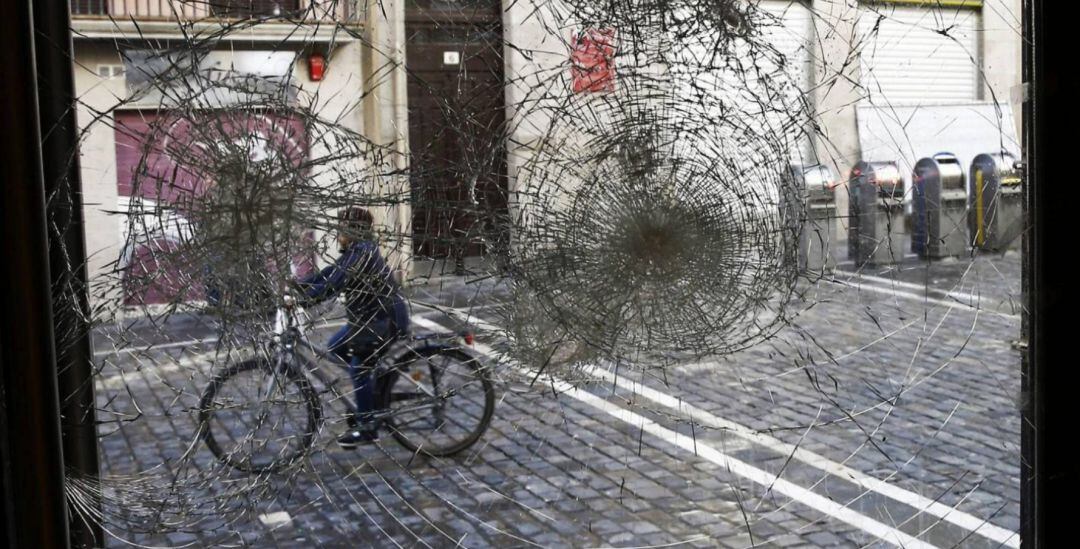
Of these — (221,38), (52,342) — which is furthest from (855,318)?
(52,342)

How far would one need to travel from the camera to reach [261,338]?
1.14 meters

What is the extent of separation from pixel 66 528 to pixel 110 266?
1.16ft

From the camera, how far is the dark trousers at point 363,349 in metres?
1.19

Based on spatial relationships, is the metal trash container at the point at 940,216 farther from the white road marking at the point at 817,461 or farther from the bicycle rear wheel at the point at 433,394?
the bicycle rear wheel at the point at 433,394

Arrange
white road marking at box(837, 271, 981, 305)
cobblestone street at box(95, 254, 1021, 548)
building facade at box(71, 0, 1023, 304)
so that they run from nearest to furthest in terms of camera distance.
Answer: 1. building facade at box(71, 0, 1023, 304)
2. cobblestone street at box(95, 254, 1021, 548)
3. white road marking at box(837, 271, 981, 305)

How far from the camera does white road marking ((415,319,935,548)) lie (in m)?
1.31

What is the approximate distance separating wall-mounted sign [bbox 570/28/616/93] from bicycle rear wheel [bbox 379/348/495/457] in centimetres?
35

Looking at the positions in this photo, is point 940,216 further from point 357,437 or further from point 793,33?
point 357,437

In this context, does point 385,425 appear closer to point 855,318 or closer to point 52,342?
point 52,342

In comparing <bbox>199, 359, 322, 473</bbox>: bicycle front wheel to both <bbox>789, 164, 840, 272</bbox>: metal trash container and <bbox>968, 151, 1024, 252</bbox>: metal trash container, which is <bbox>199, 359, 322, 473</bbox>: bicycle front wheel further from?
<bbox>968, 151, 1024, 252</bbox>: metal trash container

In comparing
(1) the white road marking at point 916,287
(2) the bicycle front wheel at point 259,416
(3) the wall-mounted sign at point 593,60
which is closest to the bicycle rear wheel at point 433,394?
(2) the bicycle front wheel at point 259,416

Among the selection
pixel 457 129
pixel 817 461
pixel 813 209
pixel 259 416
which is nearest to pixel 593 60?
pixel 457 129

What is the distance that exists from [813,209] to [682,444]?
1.19ft

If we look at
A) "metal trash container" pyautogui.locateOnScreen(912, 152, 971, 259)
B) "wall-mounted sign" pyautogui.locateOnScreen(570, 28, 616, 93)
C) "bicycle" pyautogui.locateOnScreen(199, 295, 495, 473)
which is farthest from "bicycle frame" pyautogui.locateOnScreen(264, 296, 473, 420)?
"metal trash container" pyautogui.locateOnScreen(912, 152, 971, 259)
